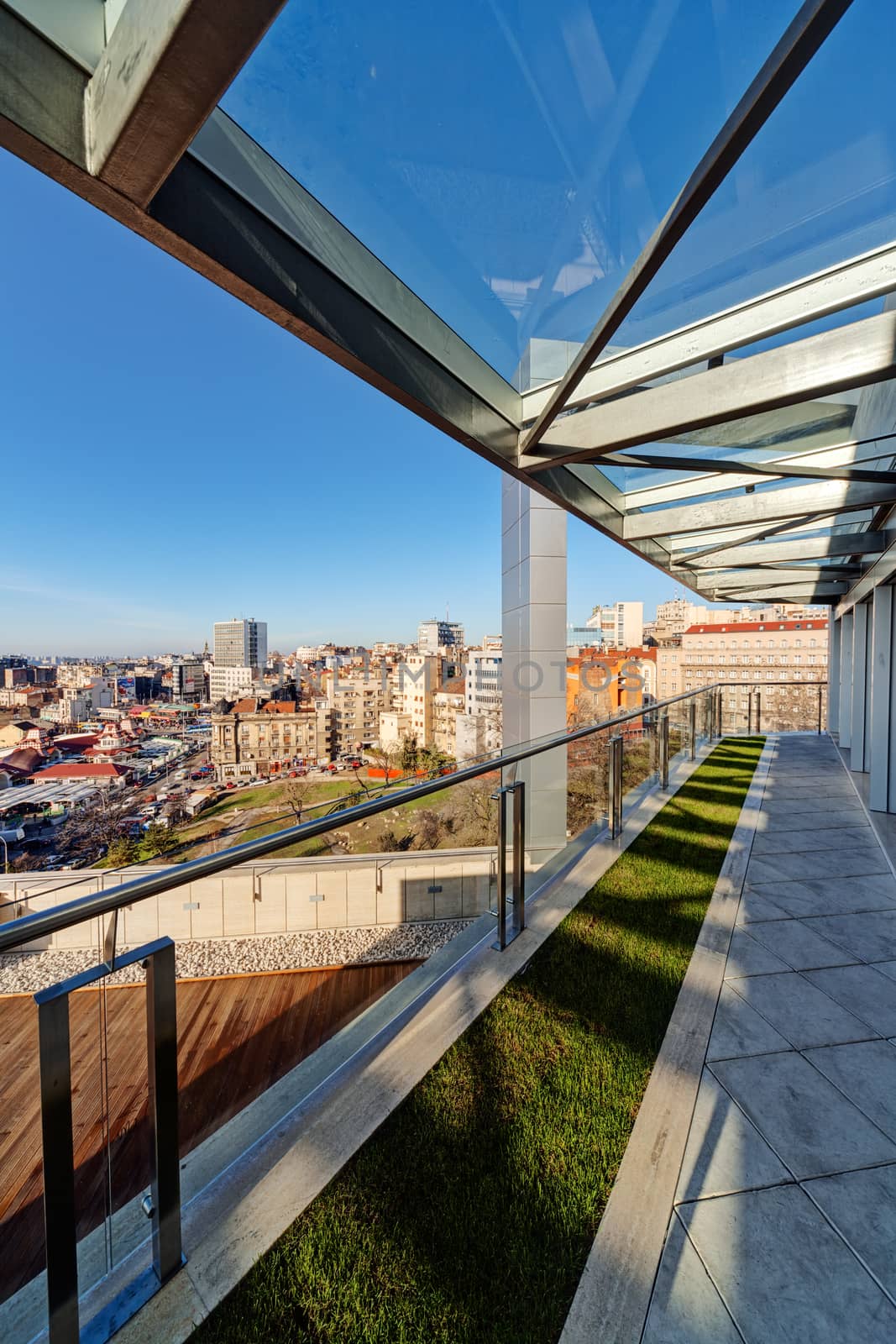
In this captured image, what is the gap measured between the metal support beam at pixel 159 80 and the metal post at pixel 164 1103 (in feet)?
6.48

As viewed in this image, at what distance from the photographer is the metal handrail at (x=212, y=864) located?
1065mm

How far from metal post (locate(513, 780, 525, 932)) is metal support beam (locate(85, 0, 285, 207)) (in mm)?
2768

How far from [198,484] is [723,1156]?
46840 mm

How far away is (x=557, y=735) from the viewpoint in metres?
3.69

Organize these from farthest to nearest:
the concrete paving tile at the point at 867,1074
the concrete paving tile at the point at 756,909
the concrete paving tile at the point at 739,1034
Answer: the concrete paving tile at the point at 756,909 < the concrete paving tile at the point at 739,1034 < the concrete paving tile at the point at 867,1074

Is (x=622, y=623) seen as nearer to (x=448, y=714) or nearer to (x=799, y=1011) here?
(x=448, y=714)

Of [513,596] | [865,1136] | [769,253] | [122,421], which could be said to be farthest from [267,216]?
[122,421]

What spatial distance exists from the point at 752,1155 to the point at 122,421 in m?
46.6

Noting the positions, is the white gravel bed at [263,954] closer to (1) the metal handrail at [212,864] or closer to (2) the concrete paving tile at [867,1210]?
(1) the metal handrail at [212,864]

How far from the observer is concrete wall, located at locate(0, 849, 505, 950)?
3.72 feet

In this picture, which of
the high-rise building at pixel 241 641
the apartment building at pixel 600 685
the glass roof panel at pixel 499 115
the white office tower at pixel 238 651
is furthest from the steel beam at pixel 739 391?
the high-rise building at pixel 241 641

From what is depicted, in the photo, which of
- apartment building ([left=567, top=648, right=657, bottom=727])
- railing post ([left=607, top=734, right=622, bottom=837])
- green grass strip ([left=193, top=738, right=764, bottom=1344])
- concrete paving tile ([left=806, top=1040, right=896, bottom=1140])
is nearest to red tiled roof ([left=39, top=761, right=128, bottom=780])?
railing post ([left=607, top=734, right=622, bottom=837])

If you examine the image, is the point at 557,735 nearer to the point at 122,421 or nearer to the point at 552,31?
the point at 552,31

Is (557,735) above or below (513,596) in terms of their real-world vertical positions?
below
